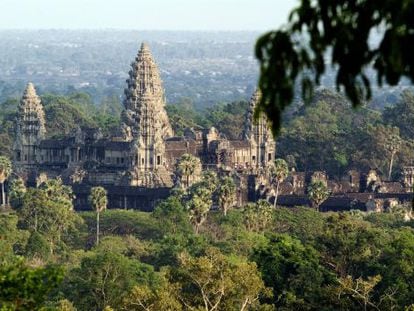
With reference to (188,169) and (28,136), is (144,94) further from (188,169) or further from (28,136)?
(188,169)

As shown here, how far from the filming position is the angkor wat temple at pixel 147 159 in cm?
10075

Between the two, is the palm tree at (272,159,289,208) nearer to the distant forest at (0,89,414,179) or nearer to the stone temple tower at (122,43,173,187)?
the distant forest at (0,89,414,179)

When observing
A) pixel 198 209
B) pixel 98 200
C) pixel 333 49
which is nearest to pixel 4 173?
pixel 98 200

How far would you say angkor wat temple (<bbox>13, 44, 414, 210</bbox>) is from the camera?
331 ft

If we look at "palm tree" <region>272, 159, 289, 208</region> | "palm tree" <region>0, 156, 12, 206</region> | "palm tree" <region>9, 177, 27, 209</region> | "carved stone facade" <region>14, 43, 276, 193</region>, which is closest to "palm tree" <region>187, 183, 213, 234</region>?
"palm tree" <region>9, 177, 27, 209</region>

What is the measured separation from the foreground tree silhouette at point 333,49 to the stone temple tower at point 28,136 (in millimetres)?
98068

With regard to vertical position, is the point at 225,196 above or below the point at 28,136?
above

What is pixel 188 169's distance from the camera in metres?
95.8

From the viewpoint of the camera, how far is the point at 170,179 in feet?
342

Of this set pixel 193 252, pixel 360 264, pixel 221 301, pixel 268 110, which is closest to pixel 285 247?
pixel 360 264

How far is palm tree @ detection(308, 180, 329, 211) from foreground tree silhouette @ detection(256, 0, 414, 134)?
7792cm

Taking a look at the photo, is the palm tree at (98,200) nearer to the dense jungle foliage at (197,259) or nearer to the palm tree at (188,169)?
the dense jungle foliage at (197,259)

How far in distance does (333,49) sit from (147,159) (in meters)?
91.5

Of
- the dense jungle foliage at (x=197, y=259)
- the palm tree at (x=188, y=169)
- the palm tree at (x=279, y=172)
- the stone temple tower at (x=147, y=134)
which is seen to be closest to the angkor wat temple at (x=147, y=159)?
the stone temple tower at (x=147, y=134)
